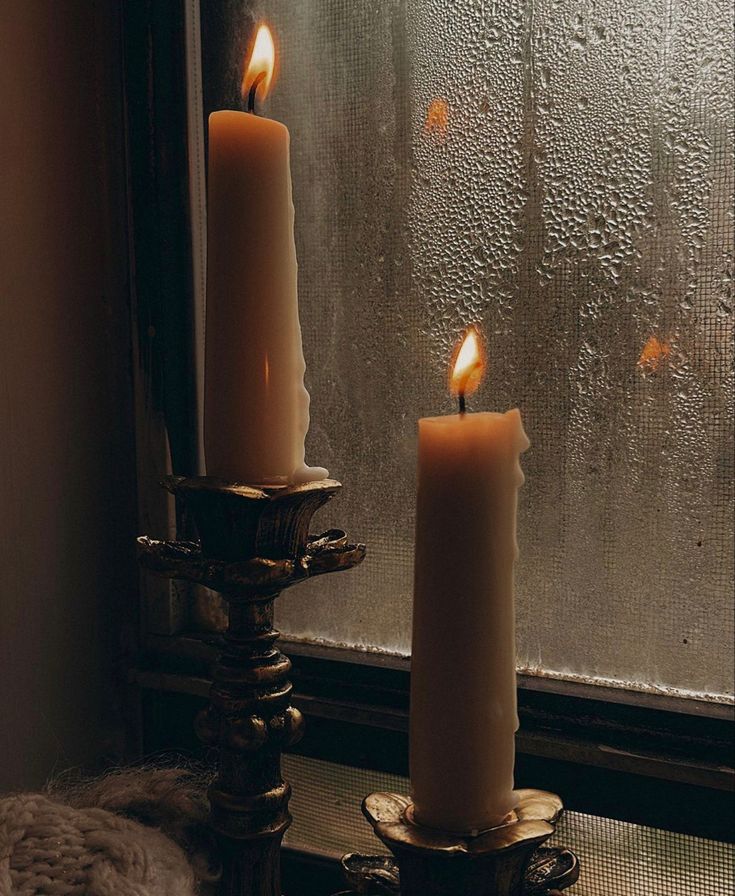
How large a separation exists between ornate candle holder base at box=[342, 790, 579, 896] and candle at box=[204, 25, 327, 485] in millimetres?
175

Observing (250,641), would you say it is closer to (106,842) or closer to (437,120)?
(106,842)

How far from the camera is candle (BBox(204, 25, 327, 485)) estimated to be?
45 centimetres

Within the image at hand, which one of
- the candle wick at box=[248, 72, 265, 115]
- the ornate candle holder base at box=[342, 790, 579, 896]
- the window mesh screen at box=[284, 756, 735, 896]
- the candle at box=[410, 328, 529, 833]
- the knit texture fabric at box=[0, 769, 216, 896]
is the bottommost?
the window mesh screen at box=[284, 756, 735, 896]

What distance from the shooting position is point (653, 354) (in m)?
0.60

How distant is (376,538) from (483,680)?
13.1 inches

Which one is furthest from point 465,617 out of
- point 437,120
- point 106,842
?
point 437,120

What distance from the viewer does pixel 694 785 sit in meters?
0.58

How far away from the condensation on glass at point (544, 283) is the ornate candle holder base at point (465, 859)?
0.81ft

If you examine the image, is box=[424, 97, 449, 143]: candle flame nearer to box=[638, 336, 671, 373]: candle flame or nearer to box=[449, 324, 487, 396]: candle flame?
box=[638, 336, 671, 373]: candle flame

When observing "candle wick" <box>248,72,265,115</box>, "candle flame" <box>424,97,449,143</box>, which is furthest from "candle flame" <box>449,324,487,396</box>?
"candle flame" <box>424,97,449,143</box>

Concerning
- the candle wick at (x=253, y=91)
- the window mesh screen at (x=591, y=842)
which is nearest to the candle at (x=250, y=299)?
the candle wick at (x=253, y=91)

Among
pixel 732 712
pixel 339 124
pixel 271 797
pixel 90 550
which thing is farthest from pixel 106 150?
pixel 732 712

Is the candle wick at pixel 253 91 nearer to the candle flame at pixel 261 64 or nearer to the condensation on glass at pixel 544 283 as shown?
the candle flame at pixel 261 64

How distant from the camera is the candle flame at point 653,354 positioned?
1.97 feet
